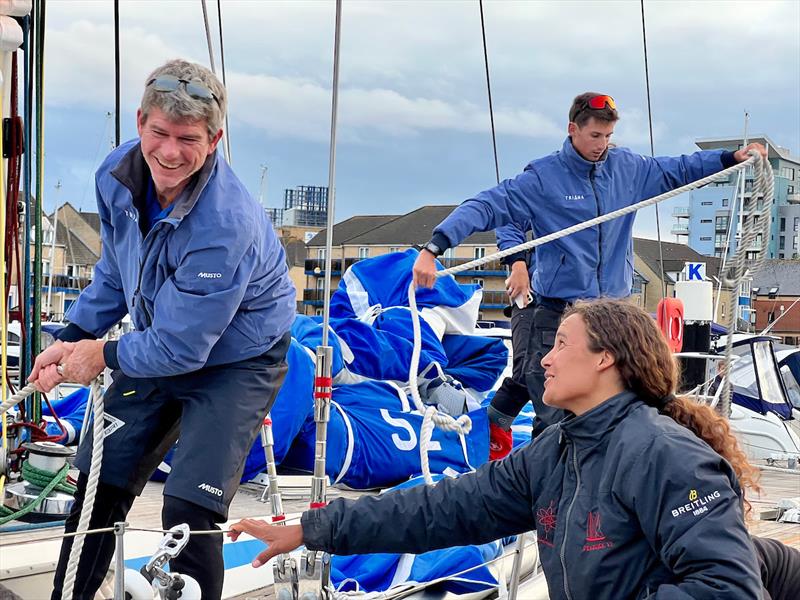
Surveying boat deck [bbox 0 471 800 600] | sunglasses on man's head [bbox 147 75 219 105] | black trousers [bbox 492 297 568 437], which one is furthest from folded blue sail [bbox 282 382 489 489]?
sunglasses on man's head [bbox 147 75 219 105]

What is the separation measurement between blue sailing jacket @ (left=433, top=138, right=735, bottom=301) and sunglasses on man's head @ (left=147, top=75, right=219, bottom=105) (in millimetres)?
1727

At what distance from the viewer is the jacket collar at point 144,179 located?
8.54 ft

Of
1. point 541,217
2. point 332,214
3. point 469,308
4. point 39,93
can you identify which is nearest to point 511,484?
point 332,214

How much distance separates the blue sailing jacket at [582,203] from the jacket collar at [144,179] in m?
1.64

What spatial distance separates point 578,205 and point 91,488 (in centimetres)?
237

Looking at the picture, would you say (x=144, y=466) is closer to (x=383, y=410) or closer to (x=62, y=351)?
(x=62, y=351)

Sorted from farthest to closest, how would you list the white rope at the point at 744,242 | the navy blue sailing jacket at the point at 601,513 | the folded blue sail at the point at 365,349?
the folded blue sail at the point at 365,349
the white rope at the point at 744,242
the navy blue sailing jacket at the point at 601,513

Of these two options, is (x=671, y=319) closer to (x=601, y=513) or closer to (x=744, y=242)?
(x=744, y=242)

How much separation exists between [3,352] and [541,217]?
217cm

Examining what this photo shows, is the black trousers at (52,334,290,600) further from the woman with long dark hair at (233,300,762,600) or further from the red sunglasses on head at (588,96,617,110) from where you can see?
the red sunglasses on head at (588,96,617,110)

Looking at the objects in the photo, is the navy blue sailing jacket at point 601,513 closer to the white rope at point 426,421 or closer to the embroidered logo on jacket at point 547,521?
the embroidered logo on jacket at point 547,521

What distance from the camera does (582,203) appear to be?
166 inches

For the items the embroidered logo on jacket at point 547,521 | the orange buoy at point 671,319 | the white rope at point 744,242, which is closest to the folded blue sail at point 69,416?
the white rope at point 744,242

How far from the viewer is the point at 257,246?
8.84 ft
